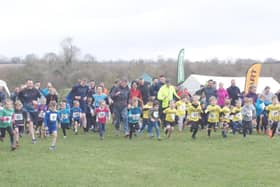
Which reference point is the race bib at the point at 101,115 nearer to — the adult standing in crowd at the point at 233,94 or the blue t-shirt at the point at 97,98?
the blue t-shirt at the point at 97,98

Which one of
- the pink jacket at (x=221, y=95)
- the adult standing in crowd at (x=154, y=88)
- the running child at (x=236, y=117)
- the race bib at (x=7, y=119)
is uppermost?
the adult standing in crowd at (x=154, y=88)

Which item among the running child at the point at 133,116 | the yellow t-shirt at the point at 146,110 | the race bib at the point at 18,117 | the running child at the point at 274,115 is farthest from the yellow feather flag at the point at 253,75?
the race bib at the point at 18,117

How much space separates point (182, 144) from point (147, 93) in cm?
503

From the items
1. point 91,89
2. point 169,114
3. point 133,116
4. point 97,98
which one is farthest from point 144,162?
point 91,89

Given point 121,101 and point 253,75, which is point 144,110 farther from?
point 253,75

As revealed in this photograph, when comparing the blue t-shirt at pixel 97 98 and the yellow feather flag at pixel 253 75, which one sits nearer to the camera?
the blue t-shirt at pixel 97 98

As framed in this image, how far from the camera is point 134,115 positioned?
17.9m

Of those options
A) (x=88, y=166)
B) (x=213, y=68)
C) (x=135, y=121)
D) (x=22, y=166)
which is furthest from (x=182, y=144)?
(x=213, y=68)

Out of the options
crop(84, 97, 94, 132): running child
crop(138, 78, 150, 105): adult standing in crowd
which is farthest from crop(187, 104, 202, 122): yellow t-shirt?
crop(84, 97, 94, 132): running child

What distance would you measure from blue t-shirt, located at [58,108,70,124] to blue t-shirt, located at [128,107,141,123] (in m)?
2.44

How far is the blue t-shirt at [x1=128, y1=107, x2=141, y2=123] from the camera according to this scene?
1791 cm

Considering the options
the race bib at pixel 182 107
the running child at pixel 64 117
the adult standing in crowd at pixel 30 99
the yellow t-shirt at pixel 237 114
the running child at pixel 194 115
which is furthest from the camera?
the race bib at pixel 182 107

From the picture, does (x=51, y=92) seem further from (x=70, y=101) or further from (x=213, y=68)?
(x=213, y=68)

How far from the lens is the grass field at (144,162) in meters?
10.2
